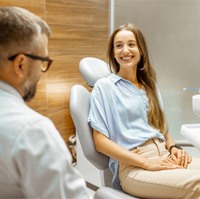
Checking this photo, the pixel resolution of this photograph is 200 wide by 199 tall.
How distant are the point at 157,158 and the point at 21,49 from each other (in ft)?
3.21

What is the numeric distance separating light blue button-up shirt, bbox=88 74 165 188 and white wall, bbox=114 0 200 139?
124cm

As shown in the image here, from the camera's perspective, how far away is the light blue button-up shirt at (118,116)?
159 cm

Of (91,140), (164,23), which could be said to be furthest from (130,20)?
(91,140)

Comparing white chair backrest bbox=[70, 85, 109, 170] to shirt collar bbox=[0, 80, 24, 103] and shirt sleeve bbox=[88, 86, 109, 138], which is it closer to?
shirt sleeve bbox=[88, 86, 109, 138]

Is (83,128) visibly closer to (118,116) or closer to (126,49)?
(118,116)

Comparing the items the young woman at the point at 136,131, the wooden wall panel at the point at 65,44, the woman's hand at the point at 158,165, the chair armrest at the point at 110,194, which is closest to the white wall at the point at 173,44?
the wooden wall panel at the point at 65,44

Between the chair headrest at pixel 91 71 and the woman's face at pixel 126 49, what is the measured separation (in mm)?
150

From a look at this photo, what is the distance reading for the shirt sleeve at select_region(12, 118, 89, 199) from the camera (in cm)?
80

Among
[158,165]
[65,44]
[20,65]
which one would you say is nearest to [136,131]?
[158,165]

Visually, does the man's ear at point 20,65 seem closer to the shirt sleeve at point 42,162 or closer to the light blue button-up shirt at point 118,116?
the shirt sleeve at point 42,162

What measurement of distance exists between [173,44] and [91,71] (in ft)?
4.13

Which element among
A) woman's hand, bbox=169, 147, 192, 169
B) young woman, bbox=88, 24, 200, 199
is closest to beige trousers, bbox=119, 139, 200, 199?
young woman, bbox=88, 24, 200, 199

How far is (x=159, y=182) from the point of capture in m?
1.40

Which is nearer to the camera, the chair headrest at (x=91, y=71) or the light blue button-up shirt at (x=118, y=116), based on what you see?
the light blue button-up shirt at (x=118, y=116)
